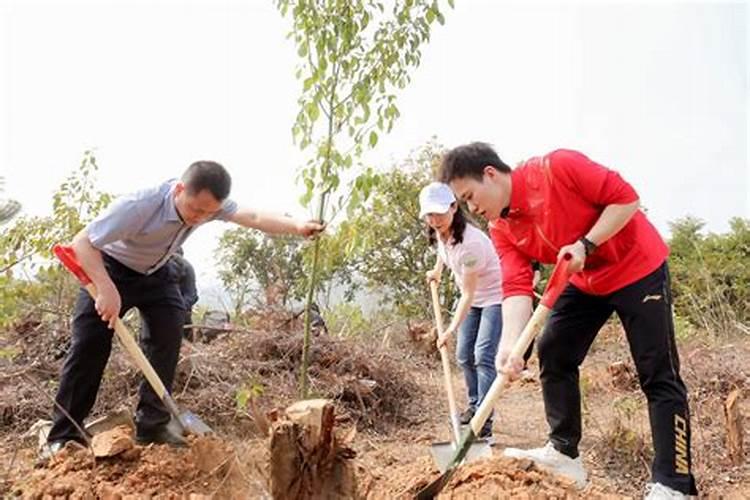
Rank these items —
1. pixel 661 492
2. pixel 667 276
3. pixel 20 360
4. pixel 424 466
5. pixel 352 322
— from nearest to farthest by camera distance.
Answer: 1. pixel 661 492
2. pixel 667 276
3. pixel 424 466
4. pixel 20 360
5. pixel 352 322

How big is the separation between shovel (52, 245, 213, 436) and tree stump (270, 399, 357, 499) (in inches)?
45.9

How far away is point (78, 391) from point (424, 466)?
5.56ft

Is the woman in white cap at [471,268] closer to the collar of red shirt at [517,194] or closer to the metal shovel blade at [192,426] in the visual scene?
the collar of red shirt at [517,194]

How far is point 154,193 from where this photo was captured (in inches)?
129

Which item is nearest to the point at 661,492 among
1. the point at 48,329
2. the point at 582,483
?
the point at 582,483

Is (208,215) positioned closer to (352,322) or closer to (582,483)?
(582,483)

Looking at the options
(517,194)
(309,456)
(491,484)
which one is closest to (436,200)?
(517,194)

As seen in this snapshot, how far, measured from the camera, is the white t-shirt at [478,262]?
13.3 ft

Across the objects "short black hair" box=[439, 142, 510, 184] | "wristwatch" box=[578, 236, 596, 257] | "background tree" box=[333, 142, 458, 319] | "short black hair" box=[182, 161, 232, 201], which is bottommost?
"background tree" box=[333, 142, 458, 319]

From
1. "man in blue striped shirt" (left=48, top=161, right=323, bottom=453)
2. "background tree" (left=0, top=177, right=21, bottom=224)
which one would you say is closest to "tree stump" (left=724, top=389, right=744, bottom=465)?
"man in blue striped shirt" (left=48, top=161, right=323, bottom=453)

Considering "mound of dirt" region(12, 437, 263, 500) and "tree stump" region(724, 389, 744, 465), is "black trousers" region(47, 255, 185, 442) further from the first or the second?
"tree stump" region(724, 389, 744, 465)

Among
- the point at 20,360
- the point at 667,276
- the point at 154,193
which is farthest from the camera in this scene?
the point at 20,360

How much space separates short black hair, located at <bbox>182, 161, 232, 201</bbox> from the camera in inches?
122

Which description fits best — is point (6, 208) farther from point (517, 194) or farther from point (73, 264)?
point (517, 194)
